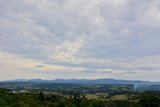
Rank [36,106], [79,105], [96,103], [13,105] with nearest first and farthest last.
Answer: [13,105] < [36,106] < [96,103] < [79,105]

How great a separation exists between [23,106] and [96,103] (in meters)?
46.5

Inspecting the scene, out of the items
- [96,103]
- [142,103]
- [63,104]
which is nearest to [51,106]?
[63,104]

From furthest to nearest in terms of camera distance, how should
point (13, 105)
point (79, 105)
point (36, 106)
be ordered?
point (79, 105)
point (36, 106)
point (13, 105)

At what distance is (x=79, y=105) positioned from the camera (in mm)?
194375

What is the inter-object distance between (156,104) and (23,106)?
228 feet

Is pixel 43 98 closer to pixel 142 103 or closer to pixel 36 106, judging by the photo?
pixel 36 106

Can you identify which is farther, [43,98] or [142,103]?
[43,98]

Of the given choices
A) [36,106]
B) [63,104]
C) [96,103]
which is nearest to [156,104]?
[96,103]

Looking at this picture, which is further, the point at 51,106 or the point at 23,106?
the point at 51,106

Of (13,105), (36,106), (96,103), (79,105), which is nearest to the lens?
(13,105)

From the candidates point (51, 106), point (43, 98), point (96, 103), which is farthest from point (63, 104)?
point (43, 98)

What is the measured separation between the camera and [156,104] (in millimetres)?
159750

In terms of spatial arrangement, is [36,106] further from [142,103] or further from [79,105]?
[142,103]

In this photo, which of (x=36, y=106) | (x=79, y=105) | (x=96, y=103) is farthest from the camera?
(x=79, y=105)
